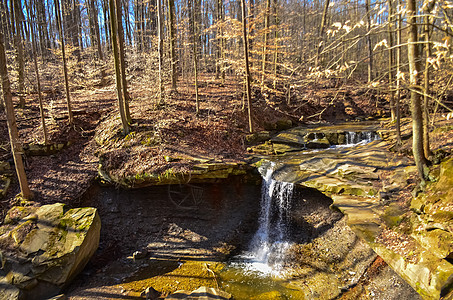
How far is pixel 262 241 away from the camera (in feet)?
32.1

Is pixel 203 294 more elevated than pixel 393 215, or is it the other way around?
pixel 393 215

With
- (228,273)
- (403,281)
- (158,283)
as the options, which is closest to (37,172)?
(158,283)

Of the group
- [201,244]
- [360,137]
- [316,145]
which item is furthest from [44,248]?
[360,137]

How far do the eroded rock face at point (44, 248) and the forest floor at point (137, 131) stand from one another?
1.48m

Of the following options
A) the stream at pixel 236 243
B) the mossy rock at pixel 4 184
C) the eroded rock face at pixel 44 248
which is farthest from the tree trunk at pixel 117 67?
the mossy rock at pixel 4 184

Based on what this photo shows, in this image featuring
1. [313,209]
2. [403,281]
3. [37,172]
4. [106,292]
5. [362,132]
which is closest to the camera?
[403,281]

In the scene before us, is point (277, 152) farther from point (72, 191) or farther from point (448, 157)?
point (72, 191)

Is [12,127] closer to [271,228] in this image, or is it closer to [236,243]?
[236,243]

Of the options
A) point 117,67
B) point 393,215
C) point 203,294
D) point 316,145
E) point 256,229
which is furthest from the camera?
point 316,145

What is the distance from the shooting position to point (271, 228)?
10281 mm

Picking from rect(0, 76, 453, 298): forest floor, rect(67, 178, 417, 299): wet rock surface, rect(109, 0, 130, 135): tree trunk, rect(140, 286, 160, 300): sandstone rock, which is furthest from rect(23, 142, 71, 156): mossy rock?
rect(140, 286, 160, 300): sandstone rock

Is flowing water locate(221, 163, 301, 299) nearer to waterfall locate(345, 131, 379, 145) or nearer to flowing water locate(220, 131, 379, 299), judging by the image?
flowing water locate(220, 131, 379, 299)

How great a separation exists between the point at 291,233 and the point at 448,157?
554 cm

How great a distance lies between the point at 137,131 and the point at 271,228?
785cm
